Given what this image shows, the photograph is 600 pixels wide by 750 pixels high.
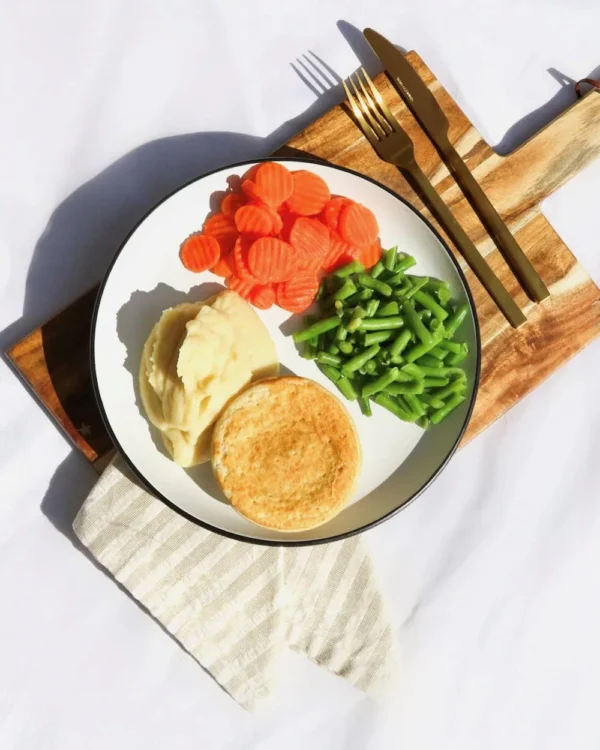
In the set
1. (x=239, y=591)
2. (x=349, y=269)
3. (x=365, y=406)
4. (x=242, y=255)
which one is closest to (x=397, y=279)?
(x=349, y=269)

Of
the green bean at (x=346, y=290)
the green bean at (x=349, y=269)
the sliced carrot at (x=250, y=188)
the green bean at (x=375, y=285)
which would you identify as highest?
the sliced carrot at (x=250, y=188)

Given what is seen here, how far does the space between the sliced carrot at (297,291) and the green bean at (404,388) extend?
0.50 meters

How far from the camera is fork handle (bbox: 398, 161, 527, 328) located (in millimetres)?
2939

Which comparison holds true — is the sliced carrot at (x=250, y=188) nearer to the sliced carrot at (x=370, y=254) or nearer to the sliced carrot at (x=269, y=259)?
the sliced carrot at (x=269, y=259)

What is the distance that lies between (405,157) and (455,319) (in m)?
0.75

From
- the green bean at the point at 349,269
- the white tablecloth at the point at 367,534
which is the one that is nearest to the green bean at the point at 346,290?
the green bean at the point at 349,269

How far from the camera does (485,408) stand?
303 centimetres

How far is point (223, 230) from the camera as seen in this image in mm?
2818

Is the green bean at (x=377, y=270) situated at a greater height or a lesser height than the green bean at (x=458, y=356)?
greater

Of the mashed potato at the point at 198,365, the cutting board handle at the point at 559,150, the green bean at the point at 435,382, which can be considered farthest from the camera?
the cutting board handle at the point at 559,150

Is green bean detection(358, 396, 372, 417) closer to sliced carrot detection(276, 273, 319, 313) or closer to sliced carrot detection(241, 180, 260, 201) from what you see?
sliced carrot detection(276, 273, 319, 313)

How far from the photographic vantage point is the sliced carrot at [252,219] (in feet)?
9.02

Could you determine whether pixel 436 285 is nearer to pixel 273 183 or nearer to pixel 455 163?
pixel 455 163

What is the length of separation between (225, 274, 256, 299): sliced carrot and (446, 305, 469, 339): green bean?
827 mm
